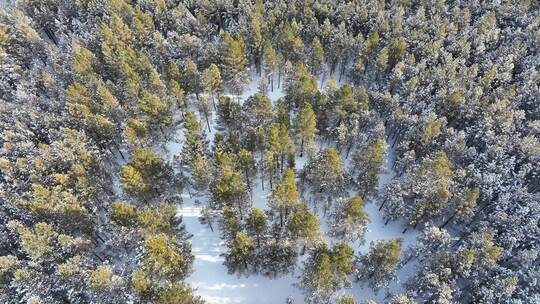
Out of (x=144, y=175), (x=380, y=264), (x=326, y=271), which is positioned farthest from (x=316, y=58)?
(x=326, y=271)

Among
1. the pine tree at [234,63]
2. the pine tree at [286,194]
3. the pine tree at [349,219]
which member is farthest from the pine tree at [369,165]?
the pine tree at [234,63]

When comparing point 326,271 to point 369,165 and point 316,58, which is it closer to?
point 369,165

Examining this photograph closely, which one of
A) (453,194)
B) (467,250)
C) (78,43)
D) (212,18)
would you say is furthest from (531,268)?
(78,43)

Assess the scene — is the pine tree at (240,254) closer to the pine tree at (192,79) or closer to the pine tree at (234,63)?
the pine tree at (192,79)

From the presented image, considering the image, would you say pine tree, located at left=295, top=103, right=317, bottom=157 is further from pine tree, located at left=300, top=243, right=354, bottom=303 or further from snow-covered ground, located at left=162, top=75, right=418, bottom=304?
pine tree, located at left=300, top=243, right=354, bottom=303

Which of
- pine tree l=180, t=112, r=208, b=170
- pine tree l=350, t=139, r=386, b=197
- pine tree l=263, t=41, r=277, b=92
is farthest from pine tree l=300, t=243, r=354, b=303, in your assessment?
pine tree l=263, t=41, r=277, b=92

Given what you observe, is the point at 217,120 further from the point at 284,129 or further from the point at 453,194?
the point at 453,194

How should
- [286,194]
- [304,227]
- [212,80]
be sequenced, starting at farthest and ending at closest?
[212,80]
[286,194]
[304,227]
